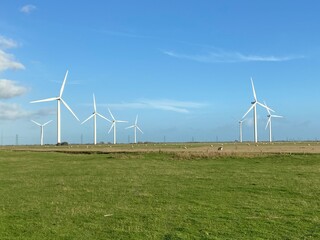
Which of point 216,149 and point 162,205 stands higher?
point 216,149

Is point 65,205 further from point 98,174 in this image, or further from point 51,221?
point 98,174

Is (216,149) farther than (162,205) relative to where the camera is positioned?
Yes

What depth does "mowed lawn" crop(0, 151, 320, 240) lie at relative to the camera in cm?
1368

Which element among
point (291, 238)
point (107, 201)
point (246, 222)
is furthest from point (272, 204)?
point (107, 201)

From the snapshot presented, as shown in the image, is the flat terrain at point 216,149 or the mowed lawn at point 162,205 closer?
the mowed lawn at point 162,205

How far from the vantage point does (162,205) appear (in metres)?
18.0

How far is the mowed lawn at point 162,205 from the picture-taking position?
1368 cm

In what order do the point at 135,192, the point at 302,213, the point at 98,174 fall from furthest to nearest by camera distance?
the point at 98,174 < the point at 135,192 < the point at 302,213

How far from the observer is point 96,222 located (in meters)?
14.9

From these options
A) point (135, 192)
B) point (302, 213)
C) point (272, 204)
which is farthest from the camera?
point (135, 192)

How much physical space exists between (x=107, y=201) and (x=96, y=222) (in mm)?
4292

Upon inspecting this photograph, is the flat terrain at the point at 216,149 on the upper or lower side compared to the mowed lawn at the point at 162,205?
upper

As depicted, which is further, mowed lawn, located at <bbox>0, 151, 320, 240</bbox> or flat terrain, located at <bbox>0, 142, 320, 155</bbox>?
flat terrain, located at <bbox>0, 142, 320, 155</bbox>

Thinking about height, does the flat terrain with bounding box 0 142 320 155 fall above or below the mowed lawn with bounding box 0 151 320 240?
above
